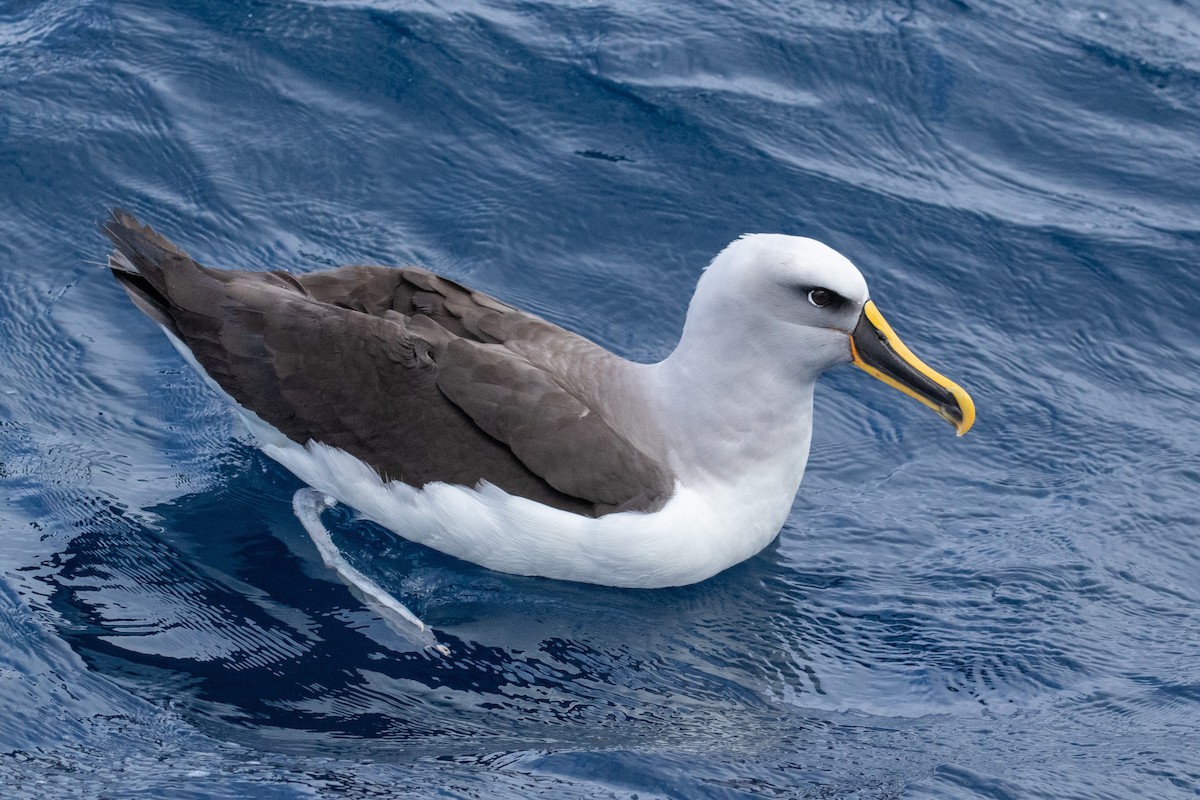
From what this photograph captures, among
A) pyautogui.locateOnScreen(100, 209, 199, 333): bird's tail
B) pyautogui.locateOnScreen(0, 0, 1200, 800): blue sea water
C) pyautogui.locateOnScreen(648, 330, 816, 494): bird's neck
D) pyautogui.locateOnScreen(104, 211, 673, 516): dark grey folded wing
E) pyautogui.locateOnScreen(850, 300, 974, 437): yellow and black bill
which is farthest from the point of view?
pyautogui.locateOnScreen(100, 209, 199, 333): bird's tail

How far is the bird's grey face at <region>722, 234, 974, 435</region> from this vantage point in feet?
22.2

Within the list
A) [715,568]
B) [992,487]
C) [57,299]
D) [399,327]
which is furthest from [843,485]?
[57,299]

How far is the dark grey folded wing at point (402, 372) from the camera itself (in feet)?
22.2

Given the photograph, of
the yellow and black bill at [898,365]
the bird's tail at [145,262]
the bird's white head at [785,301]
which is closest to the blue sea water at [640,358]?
the bird's tail at [145,262]

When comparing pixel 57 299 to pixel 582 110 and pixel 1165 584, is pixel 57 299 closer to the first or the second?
pixel 582 110

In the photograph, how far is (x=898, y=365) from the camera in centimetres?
691

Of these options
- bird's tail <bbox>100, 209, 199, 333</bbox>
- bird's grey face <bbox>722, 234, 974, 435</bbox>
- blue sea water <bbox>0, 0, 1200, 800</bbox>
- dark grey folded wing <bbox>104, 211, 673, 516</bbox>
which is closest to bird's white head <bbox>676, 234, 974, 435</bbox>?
bird's grey face <bbox>722, 234, 974, 435</bbox>

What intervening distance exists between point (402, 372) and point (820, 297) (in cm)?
193

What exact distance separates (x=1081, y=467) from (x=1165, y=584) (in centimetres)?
103

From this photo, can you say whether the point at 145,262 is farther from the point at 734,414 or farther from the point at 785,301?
the point at 785,301

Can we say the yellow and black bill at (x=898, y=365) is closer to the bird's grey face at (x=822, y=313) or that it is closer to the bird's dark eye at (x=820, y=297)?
the bird's grey face at (x=822, y=313)

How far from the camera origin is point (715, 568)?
23.4 ft

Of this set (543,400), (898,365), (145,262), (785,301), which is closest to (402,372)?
(543,400)

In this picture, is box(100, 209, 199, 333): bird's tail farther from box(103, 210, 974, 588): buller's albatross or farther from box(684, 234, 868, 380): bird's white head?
box(684, 234, 868, 380): bird's white head
